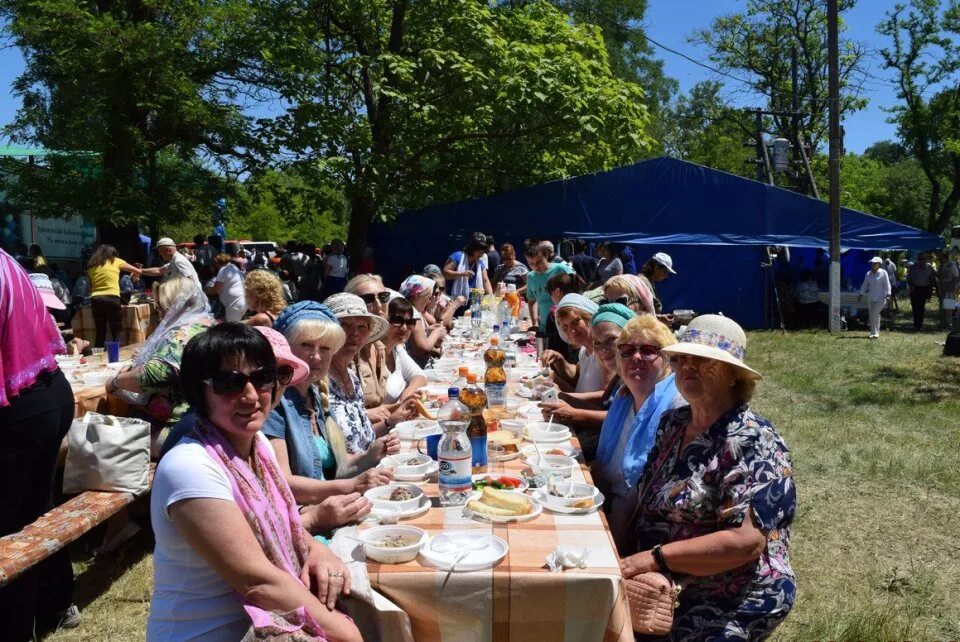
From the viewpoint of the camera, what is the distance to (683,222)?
16391 mm

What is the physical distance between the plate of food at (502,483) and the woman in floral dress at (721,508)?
0.50 metres

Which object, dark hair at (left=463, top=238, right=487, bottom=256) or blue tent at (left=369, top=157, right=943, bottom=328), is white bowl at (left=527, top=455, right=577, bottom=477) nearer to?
dark hair at (left=463, top=238, right=487, bottom=256)

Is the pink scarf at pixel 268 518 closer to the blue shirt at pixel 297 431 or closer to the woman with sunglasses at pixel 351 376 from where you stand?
the blue shirt at pixel 297 431

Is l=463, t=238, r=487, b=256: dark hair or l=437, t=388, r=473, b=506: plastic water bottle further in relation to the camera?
l=463, t=238, r=487, b=256: dark hair

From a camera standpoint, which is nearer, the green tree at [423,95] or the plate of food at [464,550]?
the plate of food at [464,550]

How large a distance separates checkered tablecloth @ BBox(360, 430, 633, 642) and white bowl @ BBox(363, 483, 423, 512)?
0.38 metres

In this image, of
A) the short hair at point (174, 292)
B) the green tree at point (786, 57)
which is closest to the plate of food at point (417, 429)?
the short hair at point (174, 292)

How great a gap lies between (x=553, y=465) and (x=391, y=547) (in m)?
0.97

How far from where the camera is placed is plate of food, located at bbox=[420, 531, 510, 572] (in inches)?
80.3

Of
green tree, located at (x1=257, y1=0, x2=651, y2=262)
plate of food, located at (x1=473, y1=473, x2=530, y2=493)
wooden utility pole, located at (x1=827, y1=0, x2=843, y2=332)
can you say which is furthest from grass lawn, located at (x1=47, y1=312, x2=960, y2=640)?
Result: green tree, located at (x1=257, y1=0, x2=651, y2=262)

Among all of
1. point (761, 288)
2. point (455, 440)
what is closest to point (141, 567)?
point (455, 440)

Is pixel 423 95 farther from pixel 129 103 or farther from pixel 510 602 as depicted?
pixel 510 602

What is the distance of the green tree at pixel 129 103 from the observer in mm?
12203

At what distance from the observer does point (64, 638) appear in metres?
3.35
